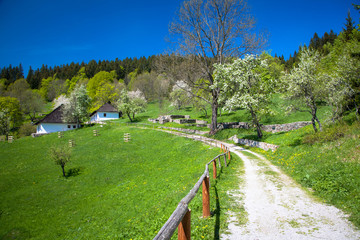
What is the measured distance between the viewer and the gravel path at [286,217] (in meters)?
5.36

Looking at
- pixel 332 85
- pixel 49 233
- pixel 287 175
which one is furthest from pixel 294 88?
pixel 49 233

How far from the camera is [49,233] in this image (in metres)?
12.2

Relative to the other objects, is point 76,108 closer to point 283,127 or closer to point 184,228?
point 283,127

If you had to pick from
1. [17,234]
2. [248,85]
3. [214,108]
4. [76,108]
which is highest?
[248,85]

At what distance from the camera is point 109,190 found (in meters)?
17.9

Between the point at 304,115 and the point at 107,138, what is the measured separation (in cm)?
4044

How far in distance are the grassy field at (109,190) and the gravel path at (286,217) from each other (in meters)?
0.74

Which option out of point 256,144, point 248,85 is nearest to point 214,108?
point 248,85

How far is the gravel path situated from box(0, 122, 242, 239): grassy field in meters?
0.74

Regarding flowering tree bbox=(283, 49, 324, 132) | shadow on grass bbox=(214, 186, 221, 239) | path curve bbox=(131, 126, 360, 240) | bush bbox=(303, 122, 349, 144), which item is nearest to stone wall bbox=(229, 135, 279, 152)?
bush bbox=(303, 122, 349, 144)

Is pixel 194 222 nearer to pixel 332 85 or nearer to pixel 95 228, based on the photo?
pixel 95 228

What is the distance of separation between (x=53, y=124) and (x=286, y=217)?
67.8 metres

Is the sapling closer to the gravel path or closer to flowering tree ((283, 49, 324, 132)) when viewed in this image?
the gravel path

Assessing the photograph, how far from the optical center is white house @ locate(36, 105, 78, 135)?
59.1m
